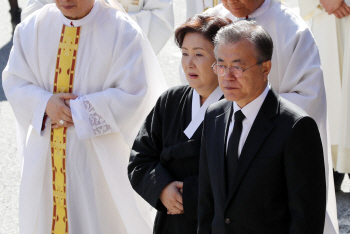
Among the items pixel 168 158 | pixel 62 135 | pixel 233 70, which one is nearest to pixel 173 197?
pixel 168 158

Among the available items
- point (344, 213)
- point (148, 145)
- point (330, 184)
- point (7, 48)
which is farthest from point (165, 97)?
point (7, 48)

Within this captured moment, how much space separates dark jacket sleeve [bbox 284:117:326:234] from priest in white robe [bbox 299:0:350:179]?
105 inches

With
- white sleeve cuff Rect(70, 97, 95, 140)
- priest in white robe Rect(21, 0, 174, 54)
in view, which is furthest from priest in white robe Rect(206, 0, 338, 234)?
priest in white robe Rect(21, 0, 174, 54)

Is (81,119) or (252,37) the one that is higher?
(252,37)

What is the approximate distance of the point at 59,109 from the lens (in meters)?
3.82

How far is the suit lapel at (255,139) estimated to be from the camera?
2.53 metres

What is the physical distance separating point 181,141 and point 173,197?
28 cm

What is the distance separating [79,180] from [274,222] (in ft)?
5.93

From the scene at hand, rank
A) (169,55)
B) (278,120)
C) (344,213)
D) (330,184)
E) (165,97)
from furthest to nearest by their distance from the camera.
A: (169,55) < (344,213) < (330,184) < (165,97) < (278,120)

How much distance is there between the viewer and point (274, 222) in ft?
8.31

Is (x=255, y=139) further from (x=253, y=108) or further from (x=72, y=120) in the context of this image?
(x=72, y=120)

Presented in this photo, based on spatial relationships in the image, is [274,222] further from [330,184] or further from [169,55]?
[169,55]

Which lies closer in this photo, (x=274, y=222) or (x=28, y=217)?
(x=274, y=222)

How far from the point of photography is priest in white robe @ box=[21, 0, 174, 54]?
5574 millimetres
